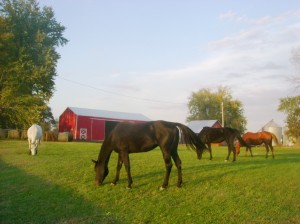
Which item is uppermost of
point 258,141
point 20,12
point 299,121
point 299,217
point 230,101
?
point 20,12

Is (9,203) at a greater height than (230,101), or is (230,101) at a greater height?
(230,101)

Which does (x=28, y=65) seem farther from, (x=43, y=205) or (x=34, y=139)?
(x=43, y=205)

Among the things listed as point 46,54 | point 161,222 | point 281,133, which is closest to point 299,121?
point 281,133

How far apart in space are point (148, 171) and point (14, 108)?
25311mm

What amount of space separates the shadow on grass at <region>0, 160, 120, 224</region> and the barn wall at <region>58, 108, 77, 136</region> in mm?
41639

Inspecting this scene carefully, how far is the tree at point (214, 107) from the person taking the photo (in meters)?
80.1

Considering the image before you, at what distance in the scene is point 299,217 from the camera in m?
6.68

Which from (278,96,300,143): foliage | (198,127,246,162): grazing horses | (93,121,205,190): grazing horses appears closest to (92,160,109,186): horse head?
(93,121,205,190): grazing horses

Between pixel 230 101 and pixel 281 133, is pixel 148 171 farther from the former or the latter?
pixel 230 101

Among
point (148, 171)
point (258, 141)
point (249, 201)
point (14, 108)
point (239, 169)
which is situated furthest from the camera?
point (14, 108)

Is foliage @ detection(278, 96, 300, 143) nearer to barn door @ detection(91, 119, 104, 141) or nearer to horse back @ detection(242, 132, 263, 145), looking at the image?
barn door @ detection(91, 119, 104, 141)

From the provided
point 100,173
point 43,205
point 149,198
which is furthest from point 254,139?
point 43,205

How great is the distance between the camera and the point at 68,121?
173 feet

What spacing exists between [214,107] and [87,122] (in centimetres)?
4296
